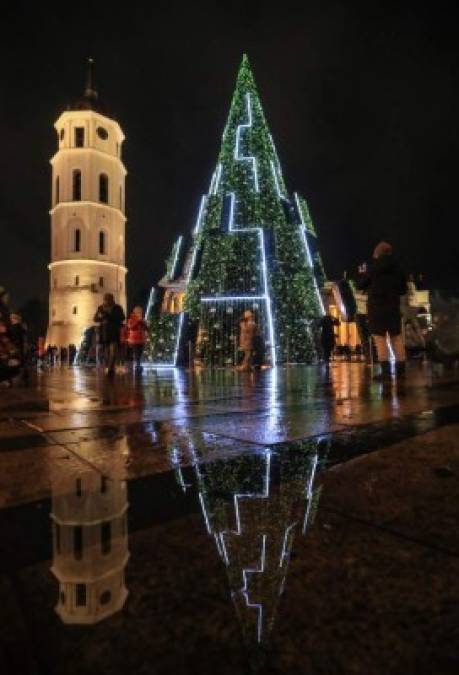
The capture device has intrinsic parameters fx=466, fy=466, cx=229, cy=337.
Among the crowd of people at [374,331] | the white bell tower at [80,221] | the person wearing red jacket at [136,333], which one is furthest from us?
the white bell tower at [80,221]

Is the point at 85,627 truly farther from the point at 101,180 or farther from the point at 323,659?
the point at 101,180

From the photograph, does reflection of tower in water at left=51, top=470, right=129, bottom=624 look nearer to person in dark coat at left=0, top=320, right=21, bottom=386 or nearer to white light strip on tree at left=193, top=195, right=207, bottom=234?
person in dark coat at left=0, top=320, right=21, bottom=386

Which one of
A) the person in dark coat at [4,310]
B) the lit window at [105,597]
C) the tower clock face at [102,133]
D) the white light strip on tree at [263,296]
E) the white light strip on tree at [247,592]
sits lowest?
the lit window at [105,597]

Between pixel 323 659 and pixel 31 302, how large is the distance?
87.3 meters

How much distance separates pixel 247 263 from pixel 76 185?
42.9 m

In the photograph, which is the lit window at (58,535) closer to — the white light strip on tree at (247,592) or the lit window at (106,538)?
the lit window at (106,538)

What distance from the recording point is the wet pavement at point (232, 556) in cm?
81

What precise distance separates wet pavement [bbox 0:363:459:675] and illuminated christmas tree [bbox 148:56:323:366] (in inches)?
583

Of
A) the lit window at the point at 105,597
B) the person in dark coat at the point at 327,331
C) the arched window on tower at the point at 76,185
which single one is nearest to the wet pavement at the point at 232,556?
the lit window at the point at 105,597

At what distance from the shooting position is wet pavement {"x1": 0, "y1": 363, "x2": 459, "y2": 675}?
0.81 meters

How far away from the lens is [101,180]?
54500 millimetres

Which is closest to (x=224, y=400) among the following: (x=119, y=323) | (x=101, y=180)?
(x=119, y=323)

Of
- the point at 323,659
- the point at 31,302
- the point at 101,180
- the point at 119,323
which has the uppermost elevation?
the point at 101,180

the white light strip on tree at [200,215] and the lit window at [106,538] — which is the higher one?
the white light strip on tree at [200,215]
